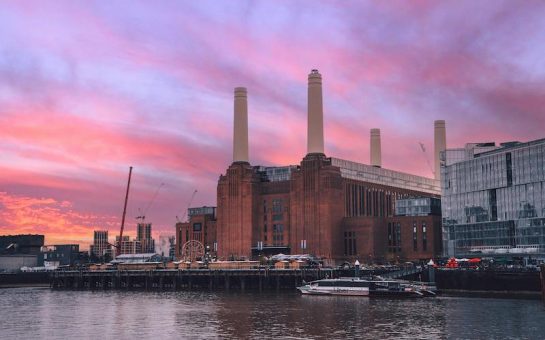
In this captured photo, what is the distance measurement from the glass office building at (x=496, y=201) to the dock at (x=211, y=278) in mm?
39466

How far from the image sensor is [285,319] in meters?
89.4

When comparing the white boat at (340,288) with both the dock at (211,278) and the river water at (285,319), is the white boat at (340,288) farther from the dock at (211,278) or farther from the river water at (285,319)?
the dock at (211,278)

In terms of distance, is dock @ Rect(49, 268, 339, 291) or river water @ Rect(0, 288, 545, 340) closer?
river water @ Rect(0, 288, 545, 340)

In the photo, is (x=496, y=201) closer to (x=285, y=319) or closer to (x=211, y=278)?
(x=211, y=278)

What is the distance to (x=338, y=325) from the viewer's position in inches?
3246

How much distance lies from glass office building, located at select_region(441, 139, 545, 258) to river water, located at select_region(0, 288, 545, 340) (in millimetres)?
53784

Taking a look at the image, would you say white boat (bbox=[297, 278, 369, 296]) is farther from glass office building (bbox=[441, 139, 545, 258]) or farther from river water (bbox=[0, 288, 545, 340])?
glass office building (bbox=[441, 139, 545, 258])

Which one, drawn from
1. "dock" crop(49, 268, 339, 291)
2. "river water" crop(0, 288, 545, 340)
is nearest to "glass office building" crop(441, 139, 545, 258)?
"dock" crop(49, 268, 339, 291)

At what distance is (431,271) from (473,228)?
46.2 m

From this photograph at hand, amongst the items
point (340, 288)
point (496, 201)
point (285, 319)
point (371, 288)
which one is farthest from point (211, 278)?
point (285, 319)

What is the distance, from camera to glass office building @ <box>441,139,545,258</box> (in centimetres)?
16512

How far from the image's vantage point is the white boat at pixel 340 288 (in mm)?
129250

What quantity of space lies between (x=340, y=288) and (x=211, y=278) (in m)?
51.9

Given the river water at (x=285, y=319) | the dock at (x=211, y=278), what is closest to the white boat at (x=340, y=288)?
the river water at (x=285, y=319)
